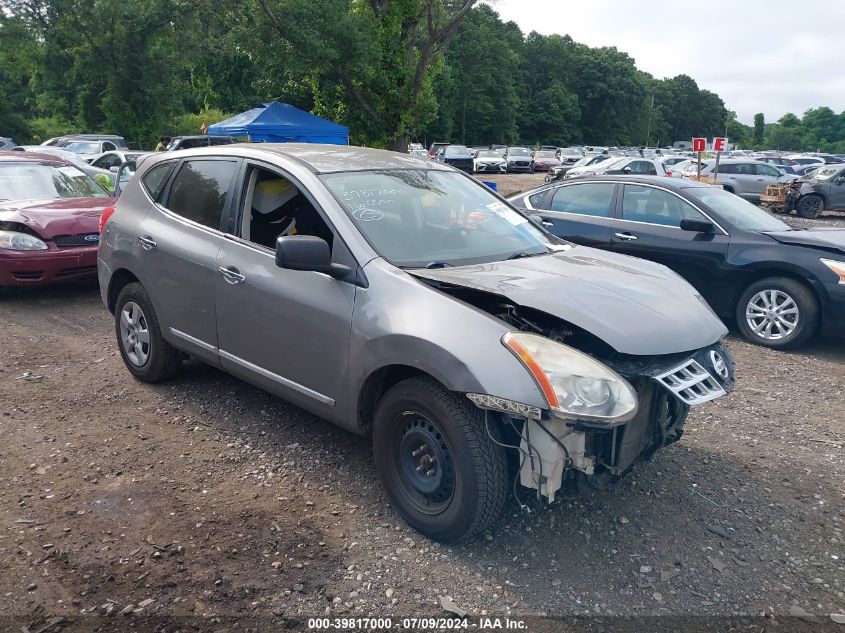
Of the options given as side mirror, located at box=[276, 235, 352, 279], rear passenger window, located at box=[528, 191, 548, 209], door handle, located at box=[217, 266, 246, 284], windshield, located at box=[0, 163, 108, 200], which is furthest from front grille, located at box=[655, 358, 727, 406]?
windshield, located at box=[0, 163, 108, 200]

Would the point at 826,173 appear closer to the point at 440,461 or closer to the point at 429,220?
the point at 429,220

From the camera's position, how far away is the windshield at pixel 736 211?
733 centimetres

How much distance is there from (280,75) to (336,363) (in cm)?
1792

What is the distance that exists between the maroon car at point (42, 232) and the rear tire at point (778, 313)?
695 cm

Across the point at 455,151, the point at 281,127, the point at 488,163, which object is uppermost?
the point at 455,151

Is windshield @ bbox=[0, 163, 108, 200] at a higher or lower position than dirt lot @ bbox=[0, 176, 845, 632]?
higher

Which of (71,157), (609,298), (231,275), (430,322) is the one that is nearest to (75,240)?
(231,275)

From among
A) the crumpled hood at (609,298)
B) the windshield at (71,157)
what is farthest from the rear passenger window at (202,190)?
the windshield at (71,157)

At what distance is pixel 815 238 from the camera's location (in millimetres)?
6957

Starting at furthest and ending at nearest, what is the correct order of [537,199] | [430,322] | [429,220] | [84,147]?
[84,147] < [537,199] < [429,220] < [430,322]

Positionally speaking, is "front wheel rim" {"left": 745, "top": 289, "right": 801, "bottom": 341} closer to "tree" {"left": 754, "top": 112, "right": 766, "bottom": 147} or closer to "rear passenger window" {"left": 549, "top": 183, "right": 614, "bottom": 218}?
"rear passenger window" {"left": 549, "top": 183, "right": 614, "bottom": 218}

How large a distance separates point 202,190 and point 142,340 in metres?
1.26

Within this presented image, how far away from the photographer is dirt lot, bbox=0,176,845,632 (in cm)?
299

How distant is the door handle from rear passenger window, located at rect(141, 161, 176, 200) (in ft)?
4.16
